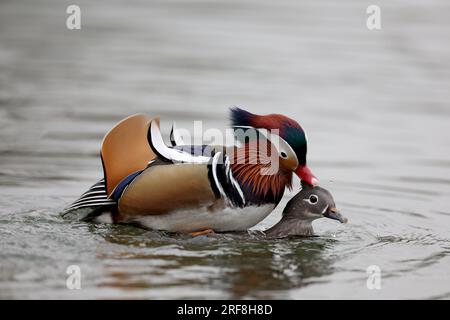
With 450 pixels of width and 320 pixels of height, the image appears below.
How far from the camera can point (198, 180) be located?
7.96 m

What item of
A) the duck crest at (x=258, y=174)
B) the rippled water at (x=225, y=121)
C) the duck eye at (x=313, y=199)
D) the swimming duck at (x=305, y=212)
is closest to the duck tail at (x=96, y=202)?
the rippled water at (x=225, y=121)

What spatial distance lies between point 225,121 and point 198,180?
4.22 meters

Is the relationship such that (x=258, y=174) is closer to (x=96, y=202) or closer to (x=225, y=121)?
(x=96, y=202)

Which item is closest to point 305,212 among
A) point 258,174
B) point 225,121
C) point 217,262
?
point 258,174

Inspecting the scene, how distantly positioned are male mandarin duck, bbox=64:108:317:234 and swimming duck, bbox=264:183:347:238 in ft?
0.42

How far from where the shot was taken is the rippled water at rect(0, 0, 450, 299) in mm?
7262

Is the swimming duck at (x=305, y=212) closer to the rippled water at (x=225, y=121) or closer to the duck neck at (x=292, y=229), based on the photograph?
the duck neck at (x=292, y=229)

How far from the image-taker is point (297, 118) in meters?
12.5

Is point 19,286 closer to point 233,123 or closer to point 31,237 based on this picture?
point 31,237

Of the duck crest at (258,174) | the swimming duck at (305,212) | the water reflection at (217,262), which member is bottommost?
the water reflection at (217,262)

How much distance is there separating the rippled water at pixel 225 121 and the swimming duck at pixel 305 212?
184 millimetres

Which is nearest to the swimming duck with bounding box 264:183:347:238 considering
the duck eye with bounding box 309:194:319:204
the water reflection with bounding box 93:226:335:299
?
the duck eye with bounding box 309:194:319:204

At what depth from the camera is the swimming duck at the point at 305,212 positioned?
27.2 ft

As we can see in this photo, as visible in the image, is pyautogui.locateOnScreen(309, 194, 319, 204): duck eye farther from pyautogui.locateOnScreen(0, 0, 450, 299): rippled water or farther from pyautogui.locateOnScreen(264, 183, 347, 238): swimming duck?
pyautogui.locateOnScreen(0, 0, 450, 299): rippled water
